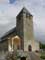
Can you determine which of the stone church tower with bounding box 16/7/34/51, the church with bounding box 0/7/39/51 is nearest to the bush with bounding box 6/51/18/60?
the church with bounding box 0/7/39/51

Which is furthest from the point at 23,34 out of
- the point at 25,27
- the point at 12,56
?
the point at 12,56

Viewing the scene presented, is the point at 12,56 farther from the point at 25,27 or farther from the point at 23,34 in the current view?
the point at 25,27

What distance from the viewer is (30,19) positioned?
52.3ft

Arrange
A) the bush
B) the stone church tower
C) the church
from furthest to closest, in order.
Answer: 1. the stone church tower
2. the church
3. the bush

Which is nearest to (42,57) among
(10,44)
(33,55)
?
(33,55)

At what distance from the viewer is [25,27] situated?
15805mm

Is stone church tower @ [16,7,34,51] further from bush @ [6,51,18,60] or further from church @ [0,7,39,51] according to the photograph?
bush @ [6,51,18,60]

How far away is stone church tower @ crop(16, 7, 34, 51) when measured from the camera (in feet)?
50.9

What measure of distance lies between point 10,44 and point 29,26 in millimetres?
2056

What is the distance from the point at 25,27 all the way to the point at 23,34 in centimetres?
50

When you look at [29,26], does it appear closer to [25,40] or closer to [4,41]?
[25,40]

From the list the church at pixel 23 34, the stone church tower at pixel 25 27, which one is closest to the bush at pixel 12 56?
the church at pixel 23 34

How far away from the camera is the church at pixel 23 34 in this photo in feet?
49.3

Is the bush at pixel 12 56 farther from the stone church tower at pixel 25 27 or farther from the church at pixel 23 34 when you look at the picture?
the stone church tower at pixel 25 27
